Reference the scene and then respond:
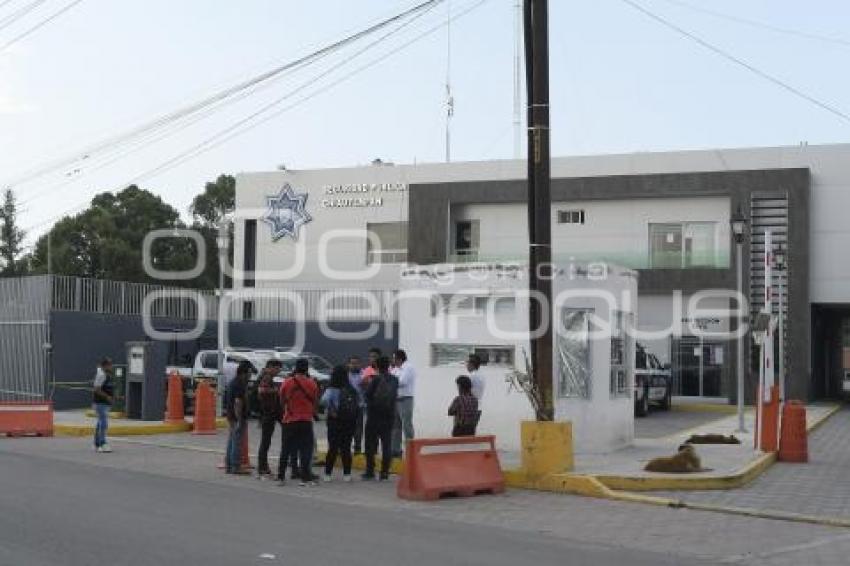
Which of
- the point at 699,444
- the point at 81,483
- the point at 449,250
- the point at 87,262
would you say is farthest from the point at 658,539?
the point at 87,262

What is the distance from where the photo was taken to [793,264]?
37312mm

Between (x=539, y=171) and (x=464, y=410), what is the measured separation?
3.72m

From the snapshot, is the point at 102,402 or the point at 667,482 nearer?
the point at 667,482

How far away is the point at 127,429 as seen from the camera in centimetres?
2291

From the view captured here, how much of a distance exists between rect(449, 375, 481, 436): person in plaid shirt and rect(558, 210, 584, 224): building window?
87.3 ft

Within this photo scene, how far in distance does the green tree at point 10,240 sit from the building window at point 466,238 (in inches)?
1783

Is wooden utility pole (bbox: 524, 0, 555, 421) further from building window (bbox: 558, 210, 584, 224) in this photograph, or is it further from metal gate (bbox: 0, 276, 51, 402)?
building window (bbox: 558, 210, 584, 224)

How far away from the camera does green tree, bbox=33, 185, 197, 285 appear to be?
2418 inches

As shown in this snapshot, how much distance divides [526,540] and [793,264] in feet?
96.1

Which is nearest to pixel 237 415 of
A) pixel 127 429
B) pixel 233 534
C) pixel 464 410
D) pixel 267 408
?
pixel 267 408

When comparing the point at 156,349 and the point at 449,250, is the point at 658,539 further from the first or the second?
the point at 449,250

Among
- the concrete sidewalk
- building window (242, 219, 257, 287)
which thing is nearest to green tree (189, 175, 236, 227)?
building window (242, 219, 257, 287)

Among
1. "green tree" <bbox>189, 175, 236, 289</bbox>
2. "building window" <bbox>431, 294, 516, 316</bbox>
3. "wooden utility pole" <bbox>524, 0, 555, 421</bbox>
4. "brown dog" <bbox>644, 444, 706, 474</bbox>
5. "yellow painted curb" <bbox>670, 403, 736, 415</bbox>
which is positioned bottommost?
"yellow painted curb" <bbox>670, 403, 736, 415</bbox>

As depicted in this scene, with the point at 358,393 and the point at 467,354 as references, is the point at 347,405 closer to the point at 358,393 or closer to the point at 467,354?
the point at 358,393
